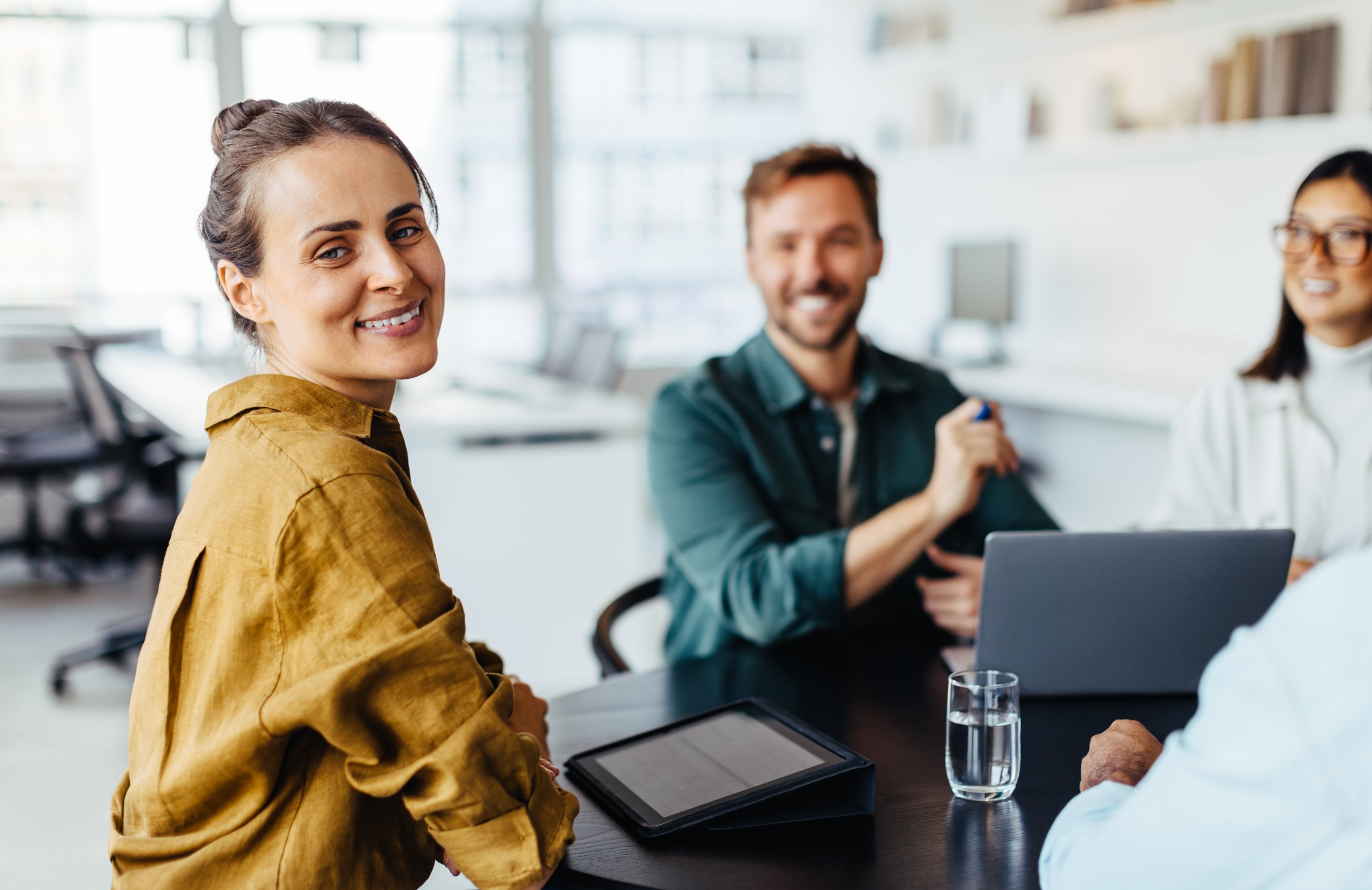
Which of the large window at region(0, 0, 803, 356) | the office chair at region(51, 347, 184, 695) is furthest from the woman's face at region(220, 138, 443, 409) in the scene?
the large window at region(0, 0, 803, 356)

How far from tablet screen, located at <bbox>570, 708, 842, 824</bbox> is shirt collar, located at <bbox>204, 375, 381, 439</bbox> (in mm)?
423

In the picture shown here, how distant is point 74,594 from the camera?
4785 mm

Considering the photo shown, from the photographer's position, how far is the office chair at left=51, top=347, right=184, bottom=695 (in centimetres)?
352

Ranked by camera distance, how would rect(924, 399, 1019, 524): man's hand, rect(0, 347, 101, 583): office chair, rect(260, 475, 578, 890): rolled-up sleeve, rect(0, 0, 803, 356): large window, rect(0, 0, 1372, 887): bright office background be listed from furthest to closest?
rect(0, 0, 803, 356): large window
rect(0, 347, 101, 583): office chair
rect(0, 0, 1372, 887): bright office background
rect(924, 399, 1019, 524): man's hand
rect(260, 475, 578, 890): rolled-up sleeve

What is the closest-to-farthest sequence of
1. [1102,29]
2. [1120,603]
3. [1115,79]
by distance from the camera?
[1120,603] → [1102,29] → [1115,79]

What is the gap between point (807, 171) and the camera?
6.57 ft

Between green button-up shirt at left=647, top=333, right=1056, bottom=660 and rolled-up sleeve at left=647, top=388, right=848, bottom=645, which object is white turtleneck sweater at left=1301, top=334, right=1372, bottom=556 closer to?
green button-up shirt at left=647, top=333, right=1056, bottom=660

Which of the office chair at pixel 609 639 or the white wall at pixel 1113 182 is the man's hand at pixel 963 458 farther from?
the white wall at pixel 1113 182

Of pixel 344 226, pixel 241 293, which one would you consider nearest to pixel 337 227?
pixel 344 226

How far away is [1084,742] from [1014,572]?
0.63 feet

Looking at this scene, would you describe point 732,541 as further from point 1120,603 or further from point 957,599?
point 1120,603

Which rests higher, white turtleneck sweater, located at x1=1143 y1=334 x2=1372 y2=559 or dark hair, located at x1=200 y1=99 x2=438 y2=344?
dark hair, located at x1=200 y1=99 x2=438 y2=344

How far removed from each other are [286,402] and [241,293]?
14 cm

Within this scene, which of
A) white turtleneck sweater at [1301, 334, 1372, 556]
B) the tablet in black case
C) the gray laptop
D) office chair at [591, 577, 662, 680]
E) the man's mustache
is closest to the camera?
the tablet in black case
